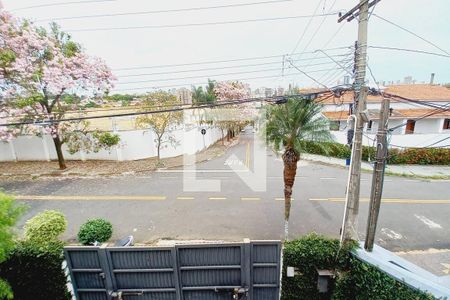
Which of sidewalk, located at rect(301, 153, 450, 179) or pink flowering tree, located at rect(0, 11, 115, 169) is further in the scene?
sidewalk, located at rect(301, 153, 450, 179)

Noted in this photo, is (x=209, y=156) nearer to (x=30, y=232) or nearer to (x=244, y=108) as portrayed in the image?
(x=244, y=108)

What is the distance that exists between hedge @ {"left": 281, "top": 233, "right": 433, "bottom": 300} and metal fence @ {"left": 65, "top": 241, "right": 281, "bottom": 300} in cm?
39

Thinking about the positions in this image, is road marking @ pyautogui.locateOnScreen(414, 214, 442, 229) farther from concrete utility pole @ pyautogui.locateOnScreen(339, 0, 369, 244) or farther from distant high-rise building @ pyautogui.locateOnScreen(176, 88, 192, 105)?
distant high-rise building @ pyautogui.locateOnScreen(176, 88, 192, 105)

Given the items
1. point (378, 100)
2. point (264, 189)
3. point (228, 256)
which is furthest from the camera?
point (378, 100)

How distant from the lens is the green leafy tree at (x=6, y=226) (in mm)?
4711

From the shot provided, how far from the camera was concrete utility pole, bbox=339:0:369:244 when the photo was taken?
19.4 feet

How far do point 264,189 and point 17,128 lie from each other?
1663cm

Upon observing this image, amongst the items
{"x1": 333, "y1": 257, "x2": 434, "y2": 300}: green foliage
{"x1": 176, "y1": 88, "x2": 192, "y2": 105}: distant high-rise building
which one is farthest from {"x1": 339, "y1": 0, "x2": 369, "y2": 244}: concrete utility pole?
{"x1": 176, "y1": 88, "x2": 192, "y2": 105}: distant high-rise building

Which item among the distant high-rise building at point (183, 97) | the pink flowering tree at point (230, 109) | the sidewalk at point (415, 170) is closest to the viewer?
the sidewalk at point (415, 170)

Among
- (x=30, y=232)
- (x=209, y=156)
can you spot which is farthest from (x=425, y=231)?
(x=209, y=156)

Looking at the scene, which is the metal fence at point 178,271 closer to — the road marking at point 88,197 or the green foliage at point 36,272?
the green foliage at point 36,272

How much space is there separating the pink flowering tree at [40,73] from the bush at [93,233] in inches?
338

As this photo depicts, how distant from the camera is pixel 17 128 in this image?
15555 millimetres

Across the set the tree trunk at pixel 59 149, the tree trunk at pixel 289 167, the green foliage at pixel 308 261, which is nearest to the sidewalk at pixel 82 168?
the tree trunk at pixel 59 149
